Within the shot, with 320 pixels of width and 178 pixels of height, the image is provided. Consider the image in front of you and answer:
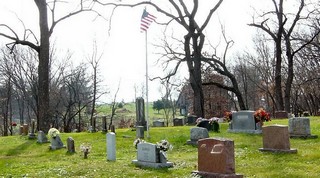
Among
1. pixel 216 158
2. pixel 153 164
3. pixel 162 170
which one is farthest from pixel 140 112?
pixel 216 158

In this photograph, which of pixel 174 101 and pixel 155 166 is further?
pixel 174 101

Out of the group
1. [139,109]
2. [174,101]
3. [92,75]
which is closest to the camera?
[139,109]

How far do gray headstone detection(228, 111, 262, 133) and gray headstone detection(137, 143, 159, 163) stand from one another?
807 centimetres

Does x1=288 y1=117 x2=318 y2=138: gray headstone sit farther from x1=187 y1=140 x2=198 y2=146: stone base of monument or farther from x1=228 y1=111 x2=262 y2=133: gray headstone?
x1=187 y1=140 x2=198 y2=146: stone base of monument

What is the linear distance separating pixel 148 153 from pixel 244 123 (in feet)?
28.0

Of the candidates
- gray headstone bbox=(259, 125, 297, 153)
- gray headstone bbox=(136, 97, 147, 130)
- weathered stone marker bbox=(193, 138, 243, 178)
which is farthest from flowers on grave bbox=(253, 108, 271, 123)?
weathered stone marker bbox=(193, 138, 243, 178)

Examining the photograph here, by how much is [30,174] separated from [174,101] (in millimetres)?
56099

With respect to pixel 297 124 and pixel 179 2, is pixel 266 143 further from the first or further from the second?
pixel 179 2

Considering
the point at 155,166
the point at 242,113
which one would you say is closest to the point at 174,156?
the point at 155,166

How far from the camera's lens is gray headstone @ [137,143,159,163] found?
11549mm

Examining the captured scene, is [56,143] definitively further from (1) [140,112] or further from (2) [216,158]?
(2) [216,158]

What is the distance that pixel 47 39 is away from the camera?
23.8 metres

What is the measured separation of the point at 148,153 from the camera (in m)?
11.8

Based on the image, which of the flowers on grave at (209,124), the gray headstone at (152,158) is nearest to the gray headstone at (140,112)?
the flowers on grave at (209,124)
